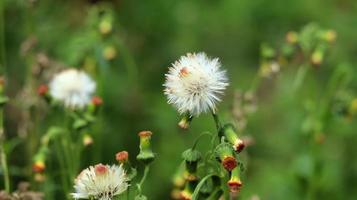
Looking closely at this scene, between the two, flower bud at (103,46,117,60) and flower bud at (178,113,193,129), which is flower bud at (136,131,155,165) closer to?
flower bud at (178,113,193,129)

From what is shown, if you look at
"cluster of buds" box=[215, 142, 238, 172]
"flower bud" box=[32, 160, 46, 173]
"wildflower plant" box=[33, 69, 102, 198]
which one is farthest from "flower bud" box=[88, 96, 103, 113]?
"cluster of buds" box=[215, 142, 238, 172]

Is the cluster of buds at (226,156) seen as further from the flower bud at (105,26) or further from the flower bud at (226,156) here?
the flower bud at (105,26)

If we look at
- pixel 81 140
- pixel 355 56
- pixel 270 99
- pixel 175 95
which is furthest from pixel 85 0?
pixel 175 95

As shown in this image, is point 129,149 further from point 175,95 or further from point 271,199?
point 175,95

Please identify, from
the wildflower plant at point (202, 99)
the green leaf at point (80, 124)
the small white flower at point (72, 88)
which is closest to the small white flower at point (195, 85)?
the wildflower plant at point (202, 99)

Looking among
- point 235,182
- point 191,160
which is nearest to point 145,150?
point 191,160
